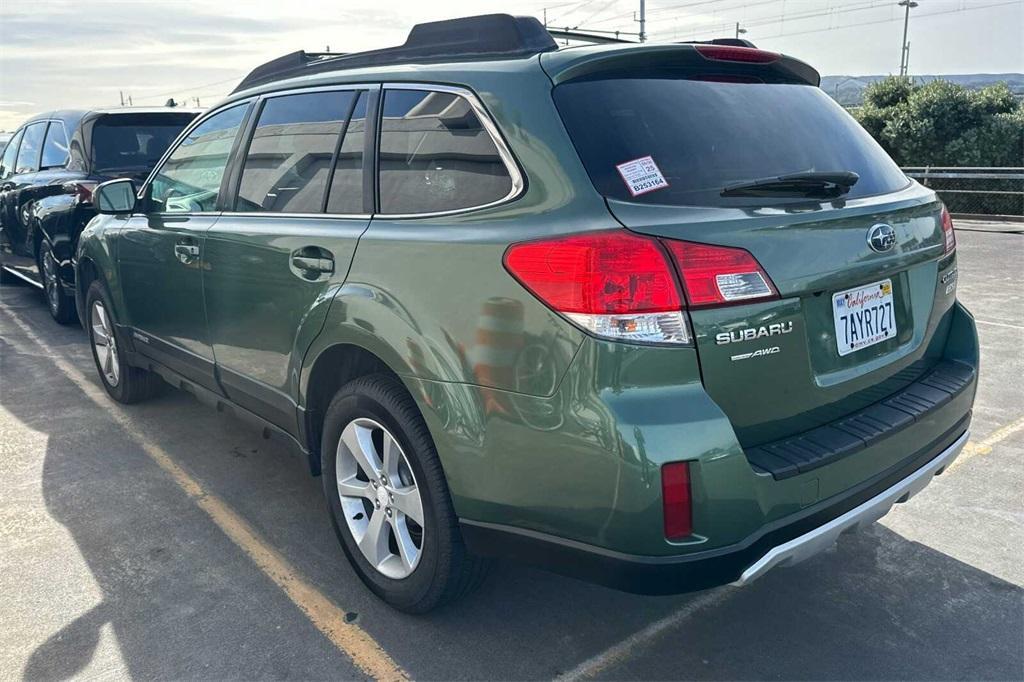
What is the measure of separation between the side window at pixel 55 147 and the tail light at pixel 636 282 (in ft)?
21.9

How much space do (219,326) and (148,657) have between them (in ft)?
4.87

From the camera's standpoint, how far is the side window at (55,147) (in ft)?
24.5

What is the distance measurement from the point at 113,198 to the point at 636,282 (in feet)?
11.1

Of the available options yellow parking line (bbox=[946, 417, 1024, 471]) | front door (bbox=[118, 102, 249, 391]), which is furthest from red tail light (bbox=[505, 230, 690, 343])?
yellow parking line (bbox=[946, 417, 1024, 471])

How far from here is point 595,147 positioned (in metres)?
2.38

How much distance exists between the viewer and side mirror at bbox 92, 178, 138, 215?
446cm

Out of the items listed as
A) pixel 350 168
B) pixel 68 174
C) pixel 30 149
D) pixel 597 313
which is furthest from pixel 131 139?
pixel 597 313

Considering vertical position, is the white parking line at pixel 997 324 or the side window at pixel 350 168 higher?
the side window at pixel 350 168

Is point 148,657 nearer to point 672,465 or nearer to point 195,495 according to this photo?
point 195,495

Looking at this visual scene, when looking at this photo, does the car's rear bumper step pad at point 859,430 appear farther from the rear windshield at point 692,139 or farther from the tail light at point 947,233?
the rear windshield at point 692,139

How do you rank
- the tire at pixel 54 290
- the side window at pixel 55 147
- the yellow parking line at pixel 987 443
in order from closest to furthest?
the yellow parking line at pixel 987 443, the tire at pixel 54 290, the side window at pixel 55 147

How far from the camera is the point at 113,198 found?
4.46 m

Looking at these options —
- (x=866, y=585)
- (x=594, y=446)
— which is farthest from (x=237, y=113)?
(x=866, y=585)

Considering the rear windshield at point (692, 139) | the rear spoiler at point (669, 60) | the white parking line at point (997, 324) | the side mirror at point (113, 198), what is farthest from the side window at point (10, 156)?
the white parking line at point (997, 324)
